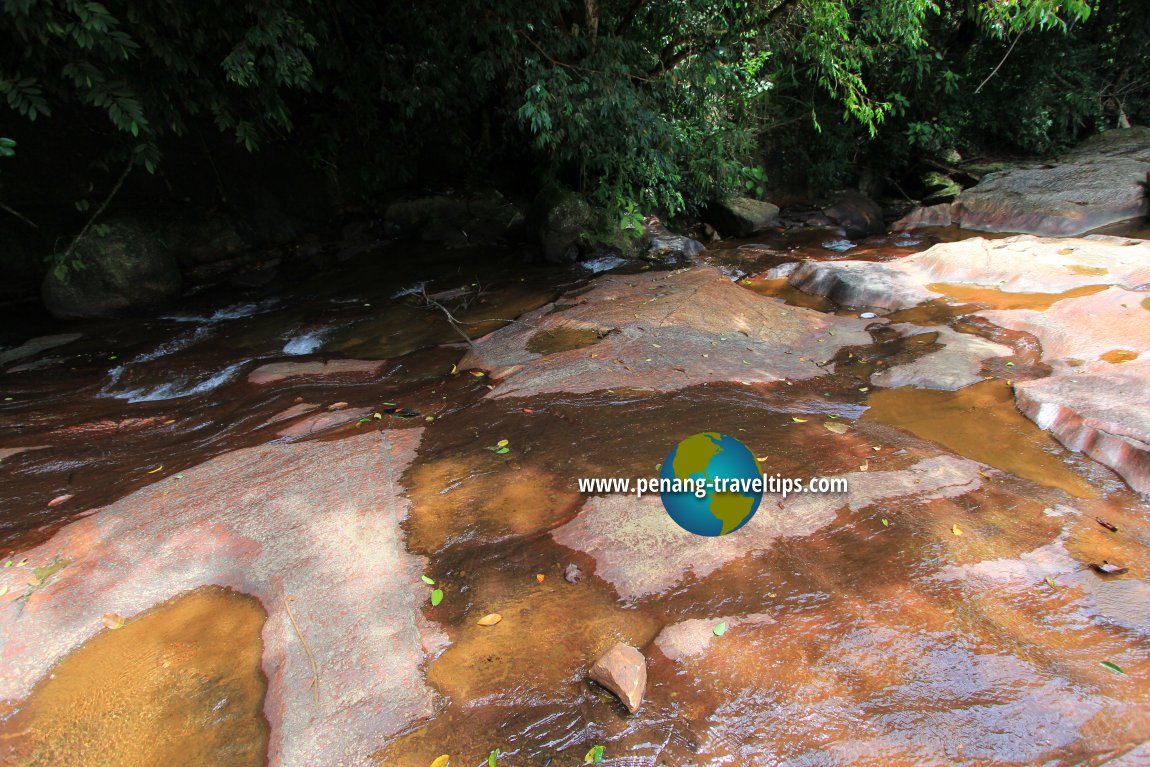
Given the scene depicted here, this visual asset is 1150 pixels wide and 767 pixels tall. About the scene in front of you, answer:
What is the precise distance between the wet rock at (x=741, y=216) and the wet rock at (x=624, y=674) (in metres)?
10.3

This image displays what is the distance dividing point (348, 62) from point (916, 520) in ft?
28.4

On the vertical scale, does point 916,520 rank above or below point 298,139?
below

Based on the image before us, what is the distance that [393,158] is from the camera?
10.0 meters

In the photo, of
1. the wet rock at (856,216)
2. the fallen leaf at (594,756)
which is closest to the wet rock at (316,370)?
the fallen leaf at (594,756)

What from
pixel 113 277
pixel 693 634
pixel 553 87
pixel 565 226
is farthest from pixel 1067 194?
pixel 113 277

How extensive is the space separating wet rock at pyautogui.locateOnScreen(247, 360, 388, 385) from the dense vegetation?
83.0 inches

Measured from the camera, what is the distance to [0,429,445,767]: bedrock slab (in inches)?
85.7

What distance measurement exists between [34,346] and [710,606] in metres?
8.27

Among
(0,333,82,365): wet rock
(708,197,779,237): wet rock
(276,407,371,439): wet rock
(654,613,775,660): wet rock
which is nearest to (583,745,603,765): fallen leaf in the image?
(654,613,775,660): wet rock

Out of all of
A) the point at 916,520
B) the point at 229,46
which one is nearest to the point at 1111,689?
the point at 916,520

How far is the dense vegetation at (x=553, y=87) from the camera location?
211 inches

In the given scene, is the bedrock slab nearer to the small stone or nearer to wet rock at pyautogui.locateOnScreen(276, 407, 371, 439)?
wet rock at pyautogui.locateOnScreen(276, 407, 371, 439)

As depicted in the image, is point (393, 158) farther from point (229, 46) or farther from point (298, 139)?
point (229, 46)

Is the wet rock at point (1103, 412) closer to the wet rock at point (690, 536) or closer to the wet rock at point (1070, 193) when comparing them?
the wet rock at point (690, 536)
